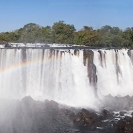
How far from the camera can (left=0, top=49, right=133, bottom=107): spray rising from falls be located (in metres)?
18.6

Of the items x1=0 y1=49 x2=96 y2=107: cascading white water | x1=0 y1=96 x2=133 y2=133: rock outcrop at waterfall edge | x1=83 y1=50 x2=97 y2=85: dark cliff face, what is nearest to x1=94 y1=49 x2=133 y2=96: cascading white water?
x1=83 y1=50 x2=97 y2=85: dark cliff face

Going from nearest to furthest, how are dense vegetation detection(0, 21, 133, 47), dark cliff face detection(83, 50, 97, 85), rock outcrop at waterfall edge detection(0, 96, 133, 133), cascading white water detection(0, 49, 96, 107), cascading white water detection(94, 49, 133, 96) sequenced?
rock outcrop at waterfall edge detection(0, 96, 133, 133) → cascading white water detection(0, 49, 96, 107) → dark cliff face detection(83, 50, 97, 85) → cascading white water detection(94, 49, 133, 96) → dense vegetation detection(0, 21, 133, 47)

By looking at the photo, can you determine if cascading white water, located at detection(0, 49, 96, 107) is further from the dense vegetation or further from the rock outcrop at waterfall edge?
the dense vegetation

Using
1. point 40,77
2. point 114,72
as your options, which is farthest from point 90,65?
point 40,77

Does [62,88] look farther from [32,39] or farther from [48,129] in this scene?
[32,39]

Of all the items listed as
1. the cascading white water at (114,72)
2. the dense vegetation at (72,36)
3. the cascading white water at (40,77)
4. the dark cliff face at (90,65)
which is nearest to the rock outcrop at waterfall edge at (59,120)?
the cascading white water at (40,77)

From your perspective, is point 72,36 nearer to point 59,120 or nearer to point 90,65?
point 90,65

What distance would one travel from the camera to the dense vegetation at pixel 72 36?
42906mm

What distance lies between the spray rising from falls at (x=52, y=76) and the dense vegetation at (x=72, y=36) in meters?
21.9

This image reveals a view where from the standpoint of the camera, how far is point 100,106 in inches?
721

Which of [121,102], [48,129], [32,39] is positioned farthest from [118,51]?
[32,39]

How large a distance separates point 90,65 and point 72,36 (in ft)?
101

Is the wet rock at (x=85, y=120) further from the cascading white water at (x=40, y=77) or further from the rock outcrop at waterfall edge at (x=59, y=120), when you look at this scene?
the cascading white water at (x=40, y=77)

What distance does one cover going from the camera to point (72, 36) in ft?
168
